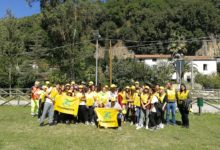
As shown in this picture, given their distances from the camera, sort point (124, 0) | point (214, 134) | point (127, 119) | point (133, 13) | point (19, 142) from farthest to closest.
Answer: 1. point (124, 0)
2. point (133, 13)
3. point (127, 119)
4. point (214, 134)
5. point (19, 142)

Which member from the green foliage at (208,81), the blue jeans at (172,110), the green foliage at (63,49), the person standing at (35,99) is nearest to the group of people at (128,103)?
the blue jeans at (172,110)

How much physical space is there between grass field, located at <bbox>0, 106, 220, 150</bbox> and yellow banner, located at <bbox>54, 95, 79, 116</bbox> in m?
0.78

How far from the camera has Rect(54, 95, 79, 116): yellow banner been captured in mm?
16062

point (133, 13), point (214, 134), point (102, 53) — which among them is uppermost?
point (133, 13)

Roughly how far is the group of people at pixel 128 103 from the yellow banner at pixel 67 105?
183mm

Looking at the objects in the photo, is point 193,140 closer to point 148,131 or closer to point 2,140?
point 148,131

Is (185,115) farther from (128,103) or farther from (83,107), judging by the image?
(83,107)

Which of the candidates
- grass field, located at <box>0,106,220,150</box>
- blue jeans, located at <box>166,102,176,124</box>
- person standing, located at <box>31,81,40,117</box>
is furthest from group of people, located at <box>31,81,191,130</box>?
person standing, located at <box>31,81,40,117</box>

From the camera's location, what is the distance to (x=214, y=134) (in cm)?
1427

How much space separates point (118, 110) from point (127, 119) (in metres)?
2.53

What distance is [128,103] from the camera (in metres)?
16.7

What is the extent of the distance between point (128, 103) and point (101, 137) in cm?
396

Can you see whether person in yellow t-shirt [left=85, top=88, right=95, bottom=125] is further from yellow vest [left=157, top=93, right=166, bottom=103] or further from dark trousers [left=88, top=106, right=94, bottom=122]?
yellow vest [left=157, top=93, right=166, bottom=103]

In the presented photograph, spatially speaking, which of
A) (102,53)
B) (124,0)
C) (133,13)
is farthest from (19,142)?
(124,0)
